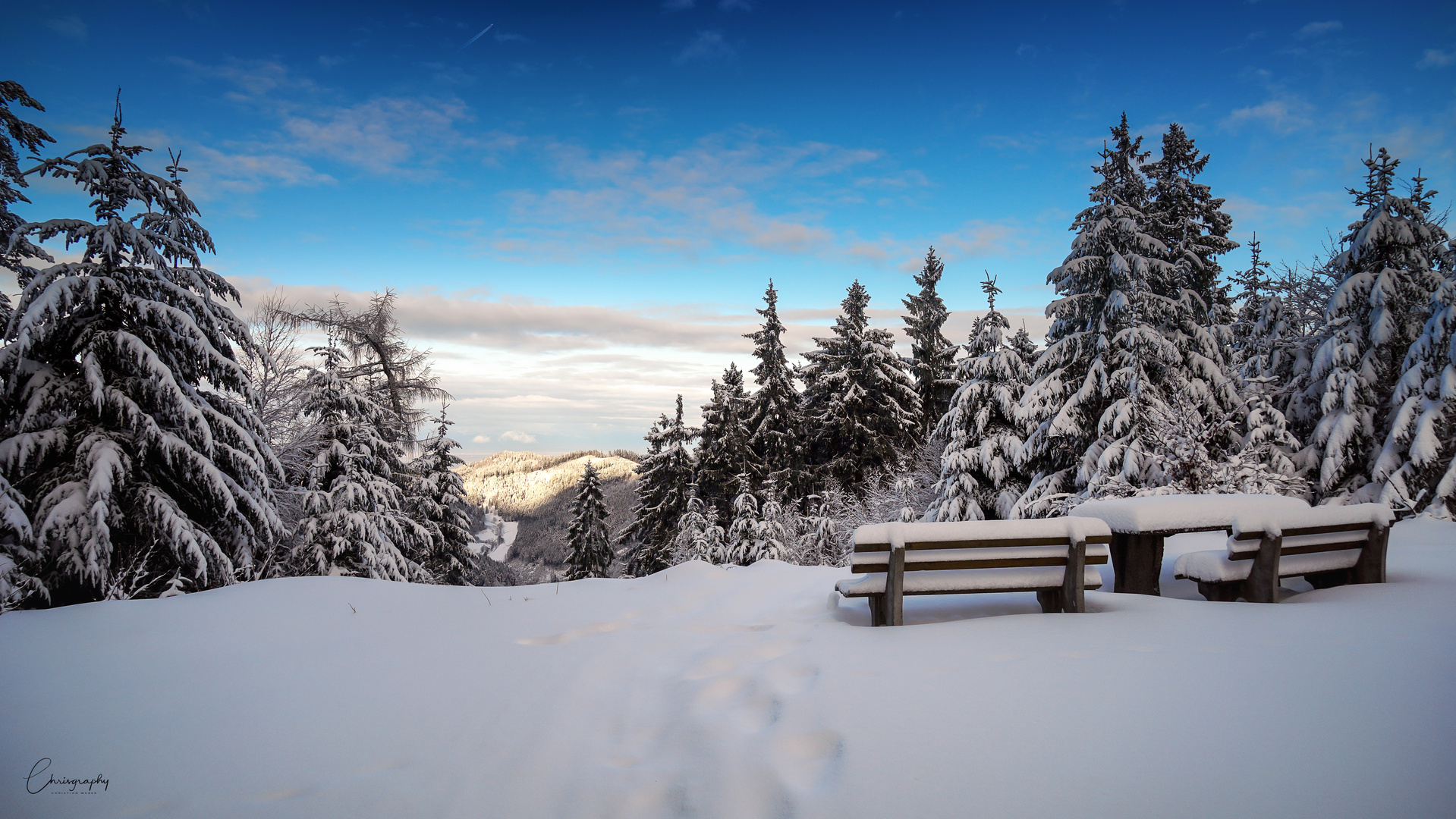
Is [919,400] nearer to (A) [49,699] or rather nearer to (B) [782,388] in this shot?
(B) [782,388]

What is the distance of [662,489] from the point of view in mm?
32031

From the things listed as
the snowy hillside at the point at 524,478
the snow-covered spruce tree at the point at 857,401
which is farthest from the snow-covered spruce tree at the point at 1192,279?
the snowy hillside at the point at 524,478

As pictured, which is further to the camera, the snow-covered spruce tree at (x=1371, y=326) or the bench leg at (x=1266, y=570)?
the snow-covered spruce tree at (x=1371, y=326)

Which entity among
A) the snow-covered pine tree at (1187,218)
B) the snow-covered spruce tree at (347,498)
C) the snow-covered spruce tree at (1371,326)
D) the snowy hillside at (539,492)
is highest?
the snow-covered pine tree at (1187,218)

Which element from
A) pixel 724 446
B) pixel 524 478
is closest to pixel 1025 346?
pixel 724 446

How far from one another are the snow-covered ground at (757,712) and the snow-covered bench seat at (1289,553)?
0.31 meters

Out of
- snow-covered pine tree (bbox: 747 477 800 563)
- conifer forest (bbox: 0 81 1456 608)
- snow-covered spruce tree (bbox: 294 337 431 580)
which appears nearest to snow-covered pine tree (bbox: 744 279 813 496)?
conifer forest (bbox: 0 81 1456 608)

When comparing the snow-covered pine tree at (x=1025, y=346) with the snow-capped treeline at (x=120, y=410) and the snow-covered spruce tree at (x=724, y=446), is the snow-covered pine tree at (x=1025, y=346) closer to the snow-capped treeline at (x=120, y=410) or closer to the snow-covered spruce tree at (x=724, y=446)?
the snow-covered spruce tree at (x=724, y=446)

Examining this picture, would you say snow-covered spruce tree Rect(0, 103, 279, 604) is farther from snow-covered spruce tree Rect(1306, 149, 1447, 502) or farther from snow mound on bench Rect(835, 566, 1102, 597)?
snow-covered spruce tree Rect(1306, 149, 1447, 502)

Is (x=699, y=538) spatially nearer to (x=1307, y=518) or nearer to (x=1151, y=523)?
(x=1151, y=523)

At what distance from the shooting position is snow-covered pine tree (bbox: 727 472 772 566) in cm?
2433

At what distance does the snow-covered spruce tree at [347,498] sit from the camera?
15.8 metres

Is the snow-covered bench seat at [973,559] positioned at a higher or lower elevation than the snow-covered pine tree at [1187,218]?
lower

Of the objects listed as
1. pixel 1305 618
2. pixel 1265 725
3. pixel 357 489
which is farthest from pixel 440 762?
pixel 357 489
